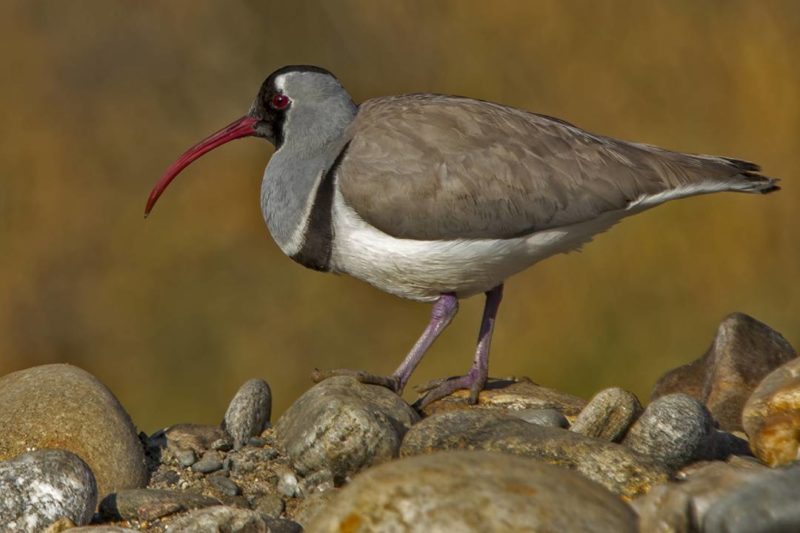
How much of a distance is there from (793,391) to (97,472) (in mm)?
4472

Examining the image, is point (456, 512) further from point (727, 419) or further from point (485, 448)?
point (727, 419)

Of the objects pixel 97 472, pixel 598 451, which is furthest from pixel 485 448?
pixel 97 472

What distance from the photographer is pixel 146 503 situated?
740 centimetres

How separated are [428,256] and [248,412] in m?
1.72

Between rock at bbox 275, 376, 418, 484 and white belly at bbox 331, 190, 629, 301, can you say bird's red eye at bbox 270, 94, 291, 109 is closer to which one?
white belly at bbox 331, 190, 629, 301

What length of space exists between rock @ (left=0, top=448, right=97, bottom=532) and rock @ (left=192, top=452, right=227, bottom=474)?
1262 millimetres

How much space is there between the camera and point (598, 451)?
→ 7.20 metres

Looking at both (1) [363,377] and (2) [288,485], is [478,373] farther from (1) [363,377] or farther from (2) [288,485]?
(2) [288,485]

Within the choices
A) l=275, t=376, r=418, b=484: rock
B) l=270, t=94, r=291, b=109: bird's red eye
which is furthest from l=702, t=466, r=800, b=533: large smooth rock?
l=270, t=94, r=291, b=109: bird's red eye

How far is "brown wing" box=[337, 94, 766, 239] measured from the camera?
8844 millimetres

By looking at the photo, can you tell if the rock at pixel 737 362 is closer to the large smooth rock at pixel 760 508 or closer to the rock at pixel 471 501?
the rock at pixel 471 501

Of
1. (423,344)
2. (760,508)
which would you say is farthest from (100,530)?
(423,344)

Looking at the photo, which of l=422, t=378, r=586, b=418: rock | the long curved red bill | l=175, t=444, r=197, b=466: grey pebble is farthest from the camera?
the long curved red bill

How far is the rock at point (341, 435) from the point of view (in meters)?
7.71
